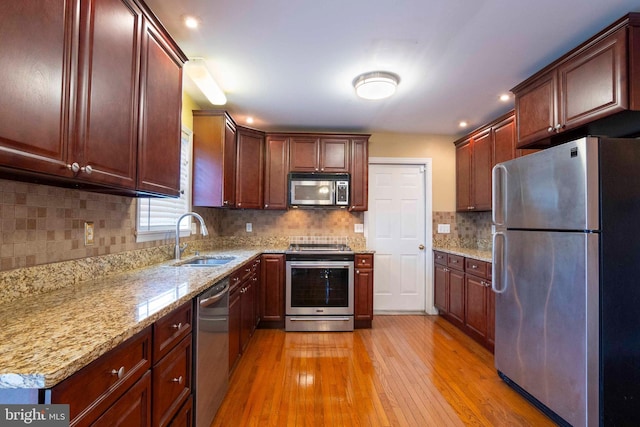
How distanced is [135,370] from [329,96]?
8.46 feet

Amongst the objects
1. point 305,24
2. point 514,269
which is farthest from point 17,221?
point 514,269

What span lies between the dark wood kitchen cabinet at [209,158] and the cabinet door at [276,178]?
703mm

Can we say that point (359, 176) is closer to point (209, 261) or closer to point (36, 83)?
point (209, 261)

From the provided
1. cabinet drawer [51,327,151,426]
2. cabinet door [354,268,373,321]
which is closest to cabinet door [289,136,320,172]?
cabinet door [354,268,373,321]

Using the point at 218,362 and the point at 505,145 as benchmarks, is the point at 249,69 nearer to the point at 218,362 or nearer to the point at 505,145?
the point at 218,362

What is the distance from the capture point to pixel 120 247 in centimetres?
182

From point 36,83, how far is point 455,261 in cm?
355

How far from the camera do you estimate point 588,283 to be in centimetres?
156

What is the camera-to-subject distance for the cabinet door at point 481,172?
3.13 metres

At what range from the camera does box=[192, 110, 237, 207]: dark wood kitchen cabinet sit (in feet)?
9.44

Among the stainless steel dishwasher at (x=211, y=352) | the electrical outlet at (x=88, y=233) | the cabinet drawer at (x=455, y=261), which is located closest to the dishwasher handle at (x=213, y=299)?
the stainless steel dishwasher at (x=211, y=352)

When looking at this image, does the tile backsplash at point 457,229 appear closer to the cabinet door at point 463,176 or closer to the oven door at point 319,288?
the cabinet door at point 463,176

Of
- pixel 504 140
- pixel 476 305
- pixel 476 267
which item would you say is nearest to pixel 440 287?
pixel 476 305

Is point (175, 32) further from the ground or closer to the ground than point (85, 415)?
further from the ground
